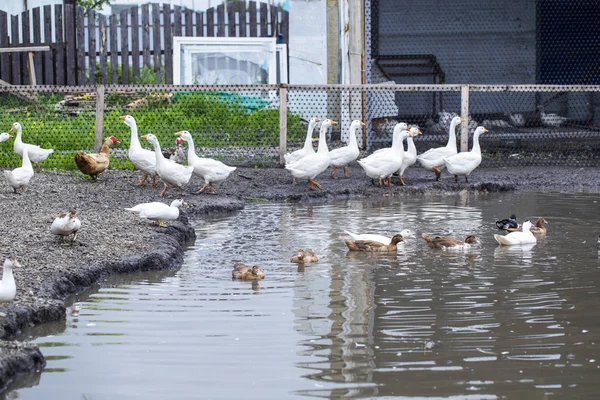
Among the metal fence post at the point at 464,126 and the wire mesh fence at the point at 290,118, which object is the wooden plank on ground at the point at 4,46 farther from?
the metal fence post at the point at 464,126

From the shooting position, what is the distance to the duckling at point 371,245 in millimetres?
9828

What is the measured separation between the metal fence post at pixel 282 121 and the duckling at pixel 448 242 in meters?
6.74

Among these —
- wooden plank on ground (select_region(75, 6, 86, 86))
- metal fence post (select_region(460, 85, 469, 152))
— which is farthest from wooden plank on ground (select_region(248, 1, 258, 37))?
metal fence post (select_region(460, 85, 469, 152))

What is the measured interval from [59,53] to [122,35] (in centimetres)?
160

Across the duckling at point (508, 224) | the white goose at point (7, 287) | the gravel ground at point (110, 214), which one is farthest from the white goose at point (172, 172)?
the white goose at point (7, 287)

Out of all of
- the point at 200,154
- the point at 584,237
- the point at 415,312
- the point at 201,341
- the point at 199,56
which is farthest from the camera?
the point at 199,56

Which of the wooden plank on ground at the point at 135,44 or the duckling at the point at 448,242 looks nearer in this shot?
the duckling at the point at 448,242

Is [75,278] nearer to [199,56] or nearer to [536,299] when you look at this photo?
[536,299]

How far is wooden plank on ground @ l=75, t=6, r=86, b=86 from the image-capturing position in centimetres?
2372

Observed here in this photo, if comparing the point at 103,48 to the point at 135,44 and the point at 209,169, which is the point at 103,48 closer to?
the point at 135,44

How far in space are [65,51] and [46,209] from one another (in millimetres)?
13219

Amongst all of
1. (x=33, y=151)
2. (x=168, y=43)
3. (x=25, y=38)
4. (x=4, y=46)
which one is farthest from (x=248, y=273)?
(x=4, y=46)

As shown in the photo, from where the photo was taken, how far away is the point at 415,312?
7250mm

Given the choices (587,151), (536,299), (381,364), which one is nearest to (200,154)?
(587,151)
